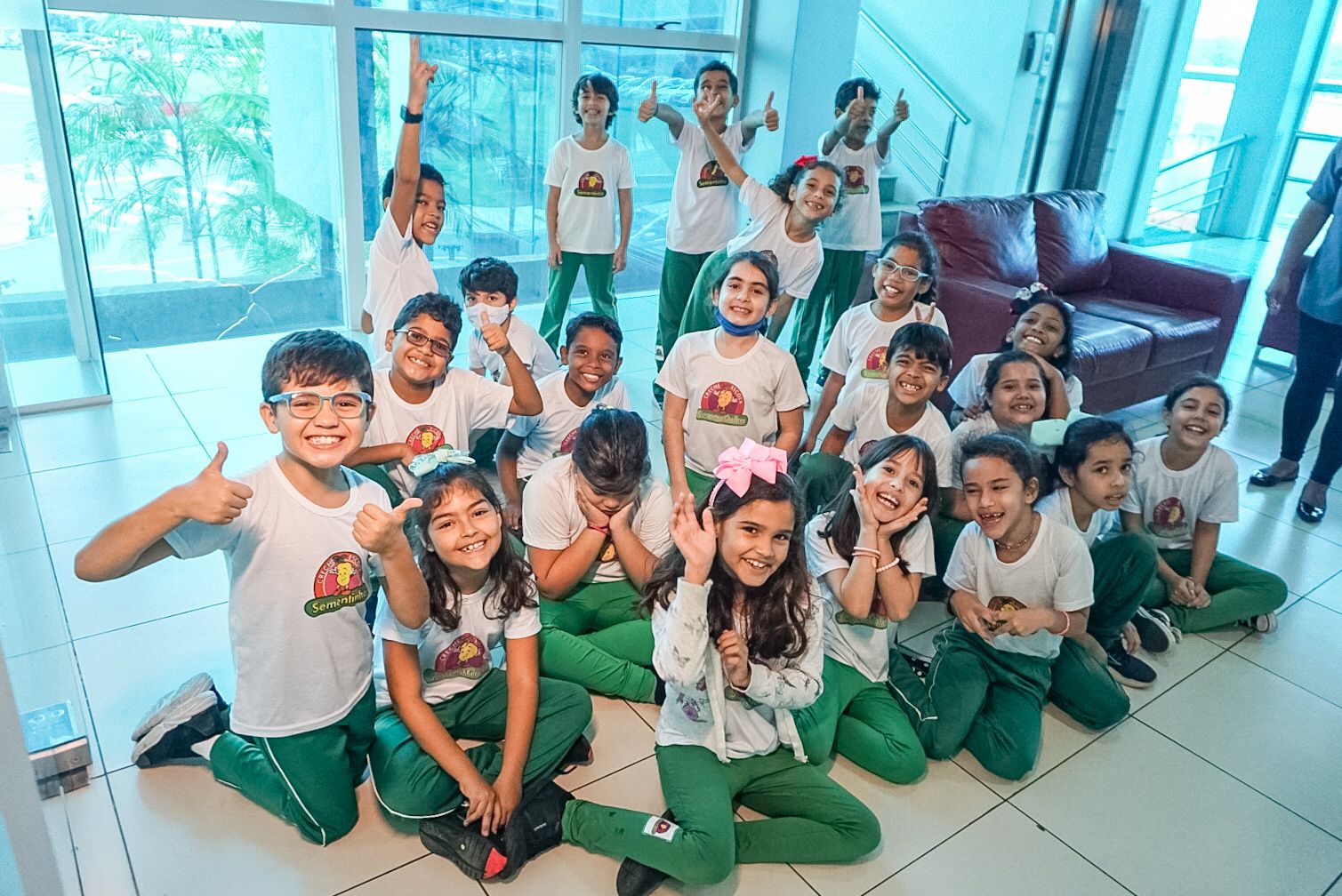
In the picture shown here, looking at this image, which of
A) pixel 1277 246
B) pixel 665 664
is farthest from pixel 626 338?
pixel 1277 246

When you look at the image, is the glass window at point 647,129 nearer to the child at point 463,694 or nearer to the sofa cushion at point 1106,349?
the sofa cushion at point 1106,349

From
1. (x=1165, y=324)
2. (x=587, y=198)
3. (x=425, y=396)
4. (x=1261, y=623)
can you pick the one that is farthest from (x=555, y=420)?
Answer: (x=1165, y=324)

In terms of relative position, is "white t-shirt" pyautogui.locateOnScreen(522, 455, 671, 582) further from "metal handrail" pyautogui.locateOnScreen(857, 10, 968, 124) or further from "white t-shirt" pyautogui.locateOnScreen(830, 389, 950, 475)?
"metal handrail" pyautogui.locateOnScreen(857, 10, 968, 124)

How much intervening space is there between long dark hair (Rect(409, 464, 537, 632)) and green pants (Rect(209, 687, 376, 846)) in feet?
0.82

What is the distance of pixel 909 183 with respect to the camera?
6574 millimetres

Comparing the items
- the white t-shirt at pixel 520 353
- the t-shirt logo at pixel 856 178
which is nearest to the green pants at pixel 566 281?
the white t-shirt at pixel 520 353

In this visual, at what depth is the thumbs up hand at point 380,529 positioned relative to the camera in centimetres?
164

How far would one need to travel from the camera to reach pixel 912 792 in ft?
7.23

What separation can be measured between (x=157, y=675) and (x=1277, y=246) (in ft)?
30.5

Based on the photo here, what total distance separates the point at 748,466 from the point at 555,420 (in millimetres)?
1157

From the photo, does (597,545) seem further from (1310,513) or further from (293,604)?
(1310,513)

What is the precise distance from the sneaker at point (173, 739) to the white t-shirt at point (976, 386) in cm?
249

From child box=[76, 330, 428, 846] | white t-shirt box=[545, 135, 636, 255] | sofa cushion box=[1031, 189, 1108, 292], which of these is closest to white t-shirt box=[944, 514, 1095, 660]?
child box=[76, 330, 428, 846]

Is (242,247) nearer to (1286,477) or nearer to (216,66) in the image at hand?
(216,66)
